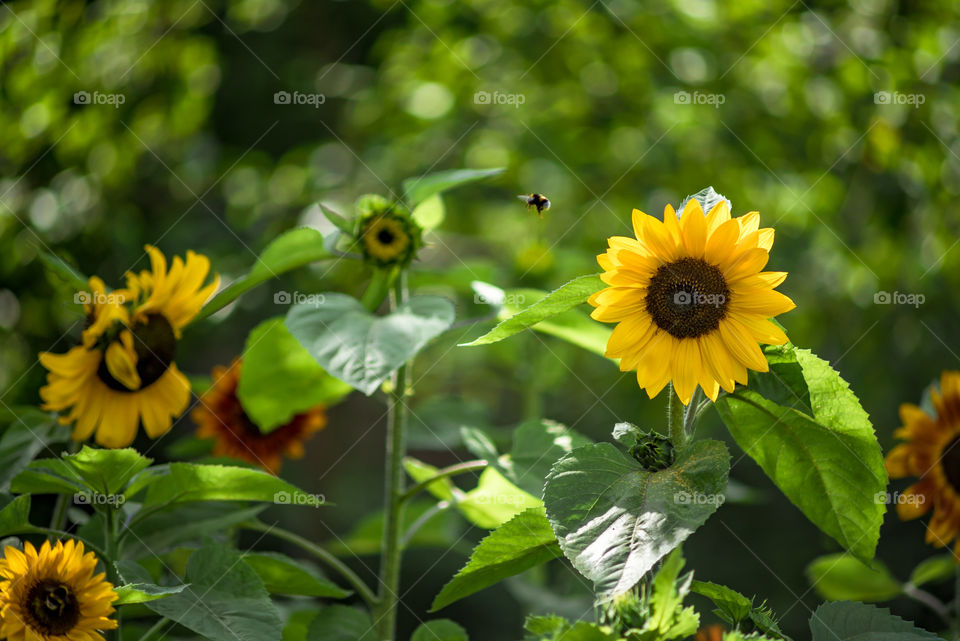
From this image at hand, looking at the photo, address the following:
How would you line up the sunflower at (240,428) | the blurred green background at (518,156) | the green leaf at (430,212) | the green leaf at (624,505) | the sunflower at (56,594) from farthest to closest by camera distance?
1. the blurred green background at (518,156)
2. the sunflower at (240,428)
3. the green leaf at (430,212)
4. the sunflower at (56,594)
5. the green leaf at (624,505)

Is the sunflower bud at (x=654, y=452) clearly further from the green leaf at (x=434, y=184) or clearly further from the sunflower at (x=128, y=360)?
the sunflower at (x=128, y=360)

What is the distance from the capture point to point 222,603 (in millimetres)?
639

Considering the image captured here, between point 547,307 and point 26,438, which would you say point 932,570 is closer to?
point 547,307

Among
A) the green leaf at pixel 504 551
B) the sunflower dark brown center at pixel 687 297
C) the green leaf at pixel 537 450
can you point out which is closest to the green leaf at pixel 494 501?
the green leaf at pixel 537 450

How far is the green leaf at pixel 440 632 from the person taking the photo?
0.73 m

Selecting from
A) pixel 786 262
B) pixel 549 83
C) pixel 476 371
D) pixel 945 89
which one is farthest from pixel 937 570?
pixel 549 83

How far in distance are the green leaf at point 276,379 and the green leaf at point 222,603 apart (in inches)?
8.2

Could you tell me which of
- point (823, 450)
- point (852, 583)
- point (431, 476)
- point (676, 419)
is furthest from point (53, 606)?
point (852, 583)

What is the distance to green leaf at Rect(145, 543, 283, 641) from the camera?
60 centimetres

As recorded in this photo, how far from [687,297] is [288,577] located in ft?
1.43

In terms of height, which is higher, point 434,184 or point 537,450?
point 434,184

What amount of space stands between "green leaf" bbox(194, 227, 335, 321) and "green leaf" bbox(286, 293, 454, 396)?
6cm

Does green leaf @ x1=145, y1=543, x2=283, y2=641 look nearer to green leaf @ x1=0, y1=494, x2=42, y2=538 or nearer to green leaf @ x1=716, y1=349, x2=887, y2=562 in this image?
green leaf @ x1=0, y1=494, x2=42, y2=538

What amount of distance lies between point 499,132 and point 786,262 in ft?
2.28
